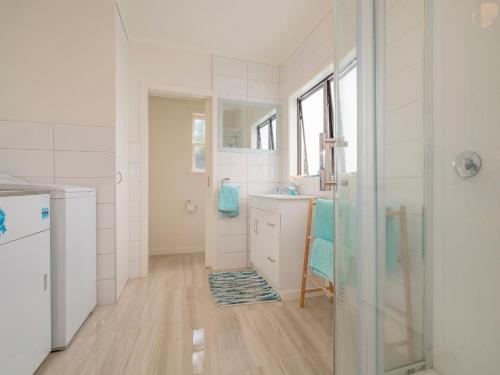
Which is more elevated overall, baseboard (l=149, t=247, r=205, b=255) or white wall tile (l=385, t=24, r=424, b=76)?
white wall tile (l=385, t=24, r=424, b=76)

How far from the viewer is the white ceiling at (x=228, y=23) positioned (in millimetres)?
1943

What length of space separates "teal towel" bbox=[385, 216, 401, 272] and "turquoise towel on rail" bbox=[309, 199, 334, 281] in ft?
2.60

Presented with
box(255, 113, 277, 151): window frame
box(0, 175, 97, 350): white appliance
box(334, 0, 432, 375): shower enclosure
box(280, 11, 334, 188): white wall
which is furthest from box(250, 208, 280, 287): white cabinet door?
box(0, 175, 97, 350): white appliance

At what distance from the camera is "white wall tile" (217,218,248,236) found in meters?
2.63

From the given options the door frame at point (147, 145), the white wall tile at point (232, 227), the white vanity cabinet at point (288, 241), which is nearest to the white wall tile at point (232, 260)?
the door frame at point (147, 145)

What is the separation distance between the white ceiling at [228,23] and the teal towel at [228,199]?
4.98ft

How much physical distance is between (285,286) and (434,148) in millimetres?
1451

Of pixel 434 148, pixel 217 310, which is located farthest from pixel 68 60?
pixel 434 148

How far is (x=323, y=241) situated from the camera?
5.21 ft

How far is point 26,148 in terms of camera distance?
5.37ft

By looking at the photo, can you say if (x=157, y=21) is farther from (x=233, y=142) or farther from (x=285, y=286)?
(x=285, y=286)

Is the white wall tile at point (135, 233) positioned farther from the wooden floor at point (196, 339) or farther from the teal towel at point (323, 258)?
the teal towel at point (323, 258)

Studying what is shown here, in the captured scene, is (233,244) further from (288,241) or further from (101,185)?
(101,185)

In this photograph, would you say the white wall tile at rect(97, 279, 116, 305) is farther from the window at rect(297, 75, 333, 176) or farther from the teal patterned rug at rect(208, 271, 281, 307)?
the window at rect(297, 75, 333, 176)
